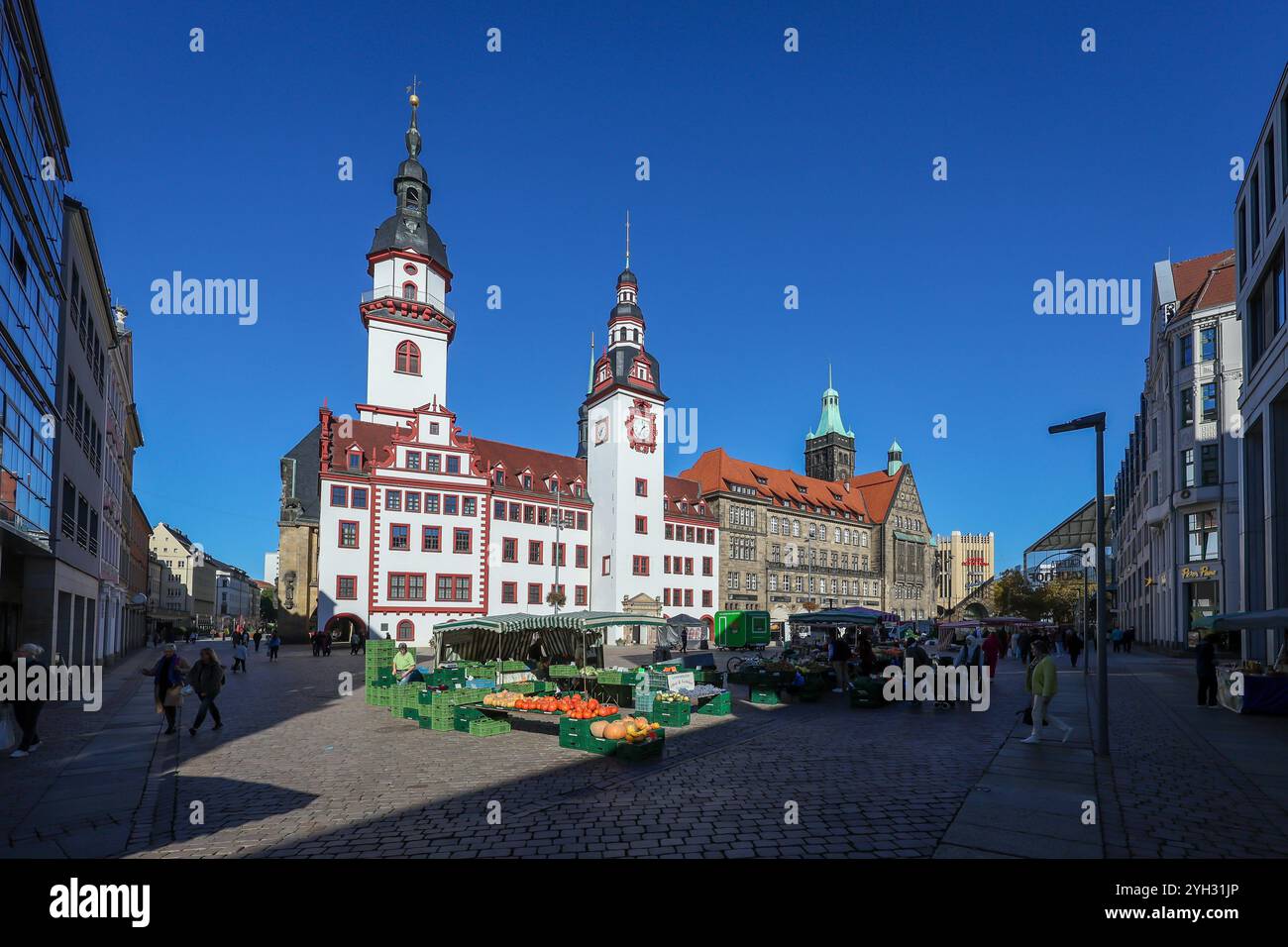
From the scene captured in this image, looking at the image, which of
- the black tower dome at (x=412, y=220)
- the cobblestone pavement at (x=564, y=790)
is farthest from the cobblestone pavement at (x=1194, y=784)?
the black tower dome at (x=412, y=220)

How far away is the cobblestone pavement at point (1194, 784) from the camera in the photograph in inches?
325

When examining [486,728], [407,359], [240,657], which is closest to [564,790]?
[486,728]

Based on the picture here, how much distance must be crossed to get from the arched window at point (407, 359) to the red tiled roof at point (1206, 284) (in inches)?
1893

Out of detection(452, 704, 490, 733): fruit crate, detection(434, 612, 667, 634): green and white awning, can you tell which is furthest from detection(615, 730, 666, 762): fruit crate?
detection(434, 612, 667, 634): green and white awning

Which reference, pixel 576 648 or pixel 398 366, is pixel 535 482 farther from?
pixel 576 648

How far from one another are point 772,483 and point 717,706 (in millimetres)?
63840

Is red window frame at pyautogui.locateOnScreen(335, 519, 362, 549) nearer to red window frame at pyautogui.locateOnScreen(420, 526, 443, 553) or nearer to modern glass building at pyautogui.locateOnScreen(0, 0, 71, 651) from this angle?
red window frame at pyautogui.locateOnScreen(420, 526, 443, 553)

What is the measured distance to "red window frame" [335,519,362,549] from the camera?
166ft

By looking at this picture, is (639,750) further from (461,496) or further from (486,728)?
(461,496)

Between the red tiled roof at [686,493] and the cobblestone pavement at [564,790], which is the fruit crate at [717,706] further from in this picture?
the red tiled roof at [686,493]

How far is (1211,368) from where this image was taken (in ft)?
135
